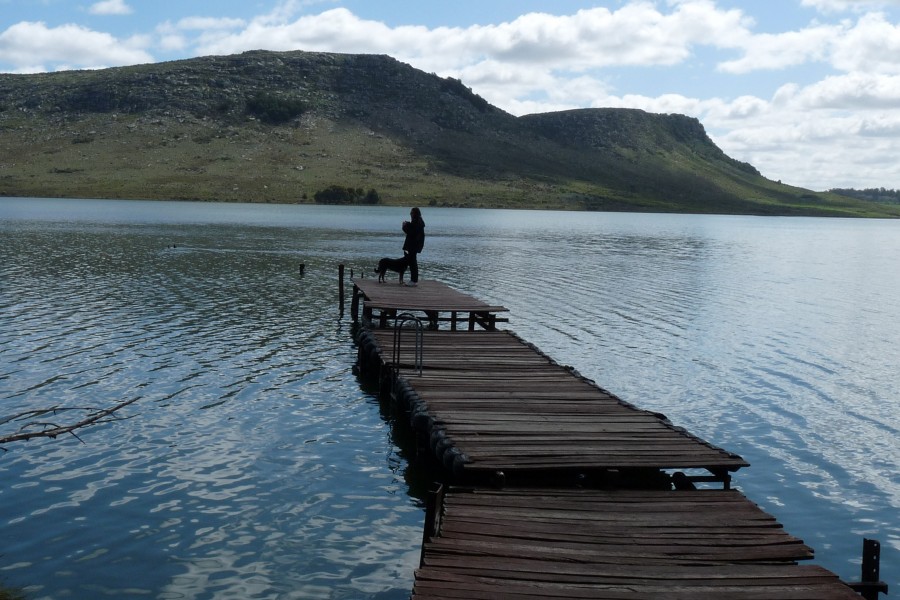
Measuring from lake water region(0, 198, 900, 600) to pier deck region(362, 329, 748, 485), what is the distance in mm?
1441

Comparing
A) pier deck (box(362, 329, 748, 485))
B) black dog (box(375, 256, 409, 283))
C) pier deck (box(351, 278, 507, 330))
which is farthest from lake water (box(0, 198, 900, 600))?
black dog (box(375, 256, 409, 283))

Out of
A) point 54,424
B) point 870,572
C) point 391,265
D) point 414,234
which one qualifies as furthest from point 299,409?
point 391,265

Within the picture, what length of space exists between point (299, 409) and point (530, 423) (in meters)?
6.94

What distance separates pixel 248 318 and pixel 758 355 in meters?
19.0

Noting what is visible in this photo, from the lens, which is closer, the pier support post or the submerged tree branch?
the submerged tree branch

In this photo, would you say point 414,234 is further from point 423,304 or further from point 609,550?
point 609,550

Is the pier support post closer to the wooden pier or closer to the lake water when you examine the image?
the wooden pier

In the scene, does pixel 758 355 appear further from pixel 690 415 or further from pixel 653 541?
pixel 653 541

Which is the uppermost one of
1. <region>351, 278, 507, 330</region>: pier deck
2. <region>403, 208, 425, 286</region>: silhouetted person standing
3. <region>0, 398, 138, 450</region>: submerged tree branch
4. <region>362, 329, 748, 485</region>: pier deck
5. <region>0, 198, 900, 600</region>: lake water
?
<region>403, 208, 425, 286</region>: silhouetted person standing

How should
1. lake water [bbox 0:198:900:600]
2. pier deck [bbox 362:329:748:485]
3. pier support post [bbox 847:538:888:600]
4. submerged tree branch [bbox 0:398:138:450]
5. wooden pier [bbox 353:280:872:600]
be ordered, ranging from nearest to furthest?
submerged tree branch [bbox 0:398:138:450], wooden pier [bbox 353:280:872:600], pier support post [bbox 847:538:888:600], lake water [bbox 0:198:900:600], pier deck [bbox 362:329:748:485]

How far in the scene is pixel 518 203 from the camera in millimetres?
188875

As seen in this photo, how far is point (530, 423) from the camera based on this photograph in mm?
15453

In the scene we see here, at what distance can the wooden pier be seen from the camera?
9516mm

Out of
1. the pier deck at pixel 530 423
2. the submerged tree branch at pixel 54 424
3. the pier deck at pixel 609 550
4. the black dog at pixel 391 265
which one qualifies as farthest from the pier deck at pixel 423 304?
the pier deck at pixel 609 550
